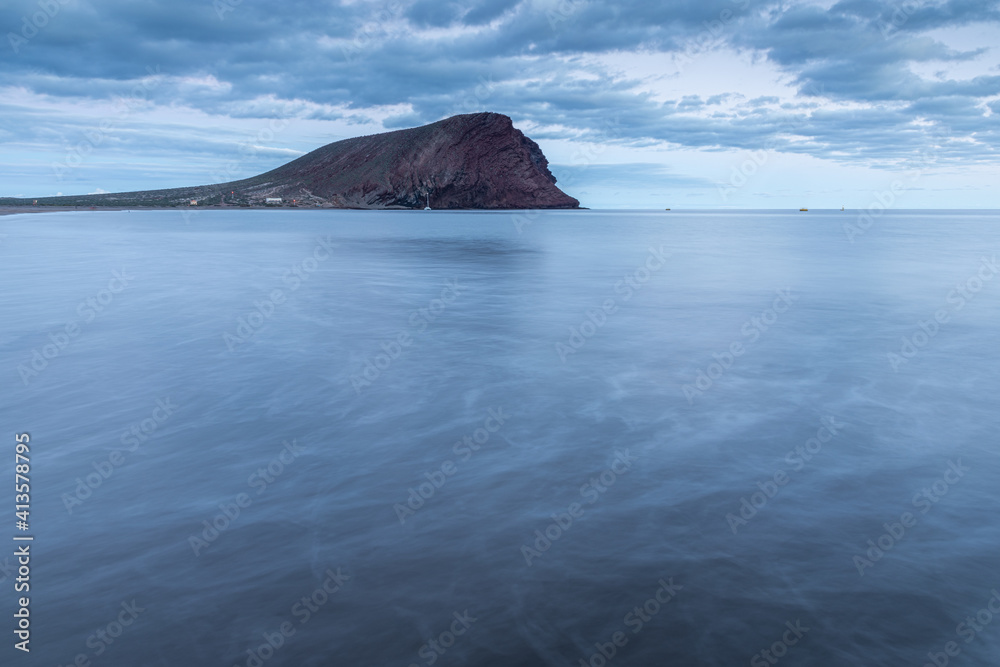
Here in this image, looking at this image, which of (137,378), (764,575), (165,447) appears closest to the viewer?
(764,575)

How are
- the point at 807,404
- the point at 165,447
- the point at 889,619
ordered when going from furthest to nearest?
1. the point at 807,404
2. the point at 165,447
3. the point at 889,619

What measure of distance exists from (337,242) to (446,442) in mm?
60271

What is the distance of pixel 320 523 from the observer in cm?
830

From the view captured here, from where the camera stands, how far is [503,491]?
934 centimetres

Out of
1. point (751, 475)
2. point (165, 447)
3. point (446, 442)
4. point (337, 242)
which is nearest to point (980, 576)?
point (751, 475)

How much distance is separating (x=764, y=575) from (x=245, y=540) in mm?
5892

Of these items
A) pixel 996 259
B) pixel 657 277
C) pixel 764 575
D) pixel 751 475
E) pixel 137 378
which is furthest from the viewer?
pixel 996 259

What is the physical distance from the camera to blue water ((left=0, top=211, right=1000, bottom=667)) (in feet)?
20.6

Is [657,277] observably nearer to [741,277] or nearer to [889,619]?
[741,277]

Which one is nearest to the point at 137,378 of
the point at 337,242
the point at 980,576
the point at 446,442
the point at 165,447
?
the point at 165,447

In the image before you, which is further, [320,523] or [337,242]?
[337,242]

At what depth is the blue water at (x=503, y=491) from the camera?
6.27 metres

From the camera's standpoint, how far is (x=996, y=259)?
51.4m

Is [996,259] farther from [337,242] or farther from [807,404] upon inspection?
[337,242]
